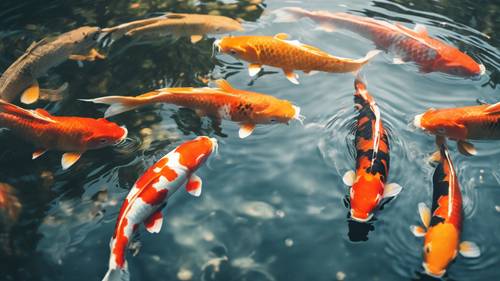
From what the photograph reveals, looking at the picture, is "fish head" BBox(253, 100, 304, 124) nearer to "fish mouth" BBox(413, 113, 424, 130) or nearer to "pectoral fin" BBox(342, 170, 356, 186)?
"pectoral fin" BBox(342, 170, 356, 186)

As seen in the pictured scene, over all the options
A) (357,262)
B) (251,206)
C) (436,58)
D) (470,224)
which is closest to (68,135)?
(251,206)

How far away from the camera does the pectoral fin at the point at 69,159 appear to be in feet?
12.2

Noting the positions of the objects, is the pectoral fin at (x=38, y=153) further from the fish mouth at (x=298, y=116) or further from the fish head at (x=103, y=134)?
the fish mouth at (x=298, y=116)

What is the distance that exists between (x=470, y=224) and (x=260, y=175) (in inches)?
63.3

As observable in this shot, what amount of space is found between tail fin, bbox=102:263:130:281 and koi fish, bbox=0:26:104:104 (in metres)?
2.23

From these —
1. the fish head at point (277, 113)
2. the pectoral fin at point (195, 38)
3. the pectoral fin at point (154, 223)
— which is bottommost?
the pectoral fin at point (154, 223)

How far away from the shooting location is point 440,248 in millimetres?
2904

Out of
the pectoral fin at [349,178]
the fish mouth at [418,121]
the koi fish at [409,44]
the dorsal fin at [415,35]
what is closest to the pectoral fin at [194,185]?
the pectoral fin at [349,178]

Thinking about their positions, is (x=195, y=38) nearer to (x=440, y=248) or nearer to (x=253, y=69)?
(x=253, y=69)

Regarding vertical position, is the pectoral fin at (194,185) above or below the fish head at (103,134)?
below

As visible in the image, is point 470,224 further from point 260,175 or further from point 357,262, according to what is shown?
point 260,175

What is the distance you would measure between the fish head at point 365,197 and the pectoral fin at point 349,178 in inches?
8.5

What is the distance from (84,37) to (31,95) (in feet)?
2.72

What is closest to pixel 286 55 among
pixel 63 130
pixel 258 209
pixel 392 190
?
pixel 258 209
